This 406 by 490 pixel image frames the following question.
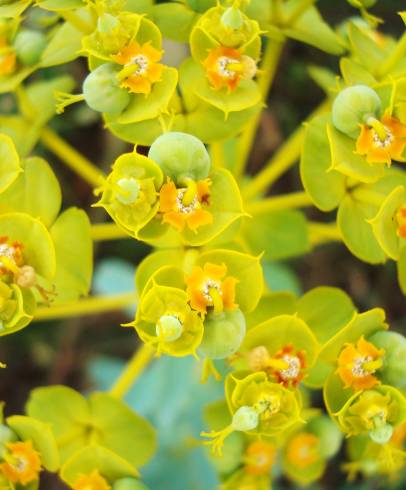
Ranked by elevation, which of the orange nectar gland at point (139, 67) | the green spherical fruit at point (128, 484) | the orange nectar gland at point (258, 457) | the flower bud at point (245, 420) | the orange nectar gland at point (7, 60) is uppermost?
the orange nectar gland at point (139, 67)

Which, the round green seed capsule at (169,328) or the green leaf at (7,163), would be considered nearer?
the round green seed capsule at (169,328)

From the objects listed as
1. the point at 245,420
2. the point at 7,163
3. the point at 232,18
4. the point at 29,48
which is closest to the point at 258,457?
the point at 245,420

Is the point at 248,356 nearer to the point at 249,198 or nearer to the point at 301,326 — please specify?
the point at 301,326

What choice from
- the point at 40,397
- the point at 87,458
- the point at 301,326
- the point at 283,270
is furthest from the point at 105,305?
the point at 283,270

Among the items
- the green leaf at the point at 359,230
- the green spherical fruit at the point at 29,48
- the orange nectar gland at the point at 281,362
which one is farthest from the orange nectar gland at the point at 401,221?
the green spherical fruit at the point at 29,48

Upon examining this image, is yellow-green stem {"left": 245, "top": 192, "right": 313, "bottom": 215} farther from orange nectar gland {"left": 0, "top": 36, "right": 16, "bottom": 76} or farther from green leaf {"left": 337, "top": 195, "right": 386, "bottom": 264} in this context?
orange nectar gland {"left": 0, "top": 36, "right": 16, "bottom": 76}

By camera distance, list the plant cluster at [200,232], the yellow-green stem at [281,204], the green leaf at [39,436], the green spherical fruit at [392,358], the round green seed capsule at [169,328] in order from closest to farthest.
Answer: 1. the round green seed capsule at [169,328]
2. the plant cluster at [200,232]
3. the green spherical fruit at [392,358]
4. the green leaf at [39,436]
5. the yellow-green stem at [281,204]

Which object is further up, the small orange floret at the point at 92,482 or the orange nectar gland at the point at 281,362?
the orange nectar gland at the point at 281,362

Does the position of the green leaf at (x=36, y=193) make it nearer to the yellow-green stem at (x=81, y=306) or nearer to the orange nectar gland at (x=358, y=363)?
the yellow-green stem at (x=81, y=306)
